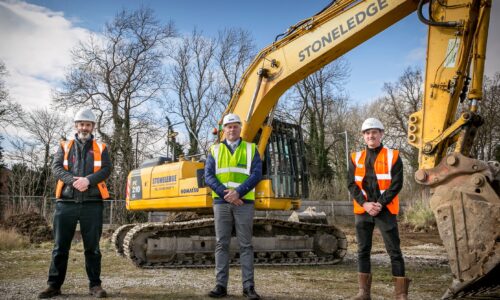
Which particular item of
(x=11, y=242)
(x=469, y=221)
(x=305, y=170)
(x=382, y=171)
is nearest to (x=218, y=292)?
(x=382, y=171)

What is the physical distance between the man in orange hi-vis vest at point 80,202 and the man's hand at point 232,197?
1.33 meters

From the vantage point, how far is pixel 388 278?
652 centimetres

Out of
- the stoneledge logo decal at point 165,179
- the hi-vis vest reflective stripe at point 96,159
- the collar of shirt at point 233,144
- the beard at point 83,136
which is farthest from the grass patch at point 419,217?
the beard at point 83,136

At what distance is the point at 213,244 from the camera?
8172 mm

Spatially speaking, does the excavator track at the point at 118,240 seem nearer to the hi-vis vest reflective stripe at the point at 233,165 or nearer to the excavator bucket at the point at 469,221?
the hi-vis vest reflective stripe at the point at 233,165

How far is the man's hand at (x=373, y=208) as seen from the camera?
4699 mm

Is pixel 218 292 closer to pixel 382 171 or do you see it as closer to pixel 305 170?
pixel 382 171

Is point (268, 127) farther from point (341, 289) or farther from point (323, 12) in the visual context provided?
point (341, 289)

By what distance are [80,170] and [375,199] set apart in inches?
123

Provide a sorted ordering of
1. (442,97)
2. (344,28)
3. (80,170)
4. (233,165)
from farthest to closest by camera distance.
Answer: (344,28), (442,97), (233,165), (80,170)

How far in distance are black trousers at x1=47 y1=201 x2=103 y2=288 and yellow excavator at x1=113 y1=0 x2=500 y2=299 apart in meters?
2.68

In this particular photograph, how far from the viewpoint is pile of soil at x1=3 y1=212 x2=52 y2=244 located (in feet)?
45.1

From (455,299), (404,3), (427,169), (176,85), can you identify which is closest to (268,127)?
(404,3)

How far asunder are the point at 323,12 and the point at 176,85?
2585 centimetres
